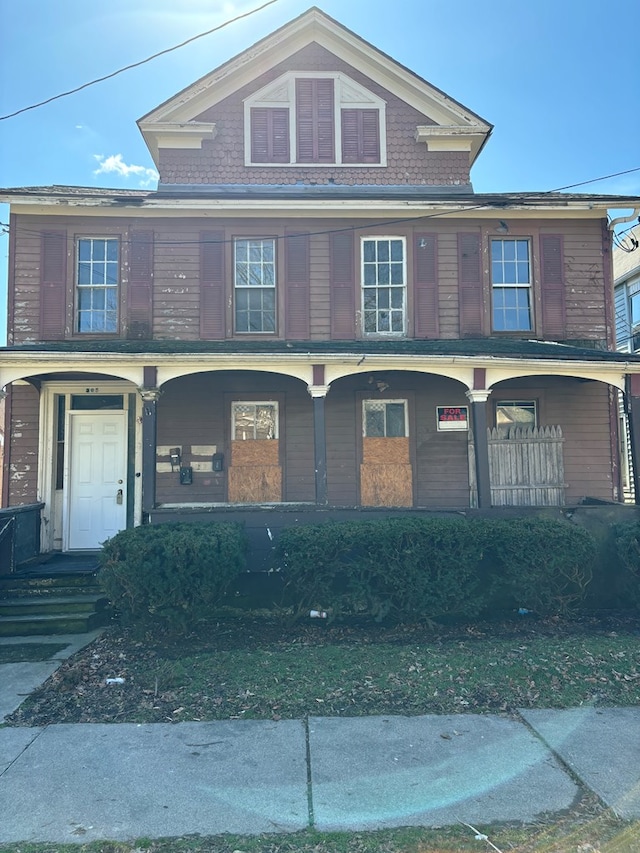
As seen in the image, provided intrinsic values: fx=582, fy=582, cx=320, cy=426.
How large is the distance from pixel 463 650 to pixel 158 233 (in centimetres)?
846

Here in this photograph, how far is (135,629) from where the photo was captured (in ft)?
20.8

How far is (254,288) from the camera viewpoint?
10.5 metres

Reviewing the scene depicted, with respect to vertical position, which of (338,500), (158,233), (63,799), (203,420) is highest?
(158,233)

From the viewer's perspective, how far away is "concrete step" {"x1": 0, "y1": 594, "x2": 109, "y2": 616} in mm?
7105

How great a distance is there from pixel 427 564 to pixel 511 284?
629 centimetres

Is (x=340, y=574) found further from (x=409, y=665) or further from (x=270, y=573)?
(x=409, y=665)

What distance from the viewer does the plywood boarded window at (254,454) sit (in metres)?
10.2

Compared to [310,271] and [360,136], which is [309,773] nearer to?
[310,271]

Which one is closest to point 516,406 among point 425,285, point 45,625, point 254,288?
point 425,285

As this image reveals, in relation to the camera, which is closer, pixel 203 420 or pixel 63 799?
pixel 63 799

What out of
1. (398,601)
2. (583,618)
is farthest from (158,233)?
(583,618)

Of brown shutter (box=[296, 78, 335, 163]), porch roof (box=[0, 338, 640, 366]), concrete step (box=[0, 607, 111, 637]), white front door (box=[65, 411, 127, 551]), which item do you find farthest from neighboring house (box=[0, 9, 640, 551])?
concrete step (box=[0, 607, 111, 637])

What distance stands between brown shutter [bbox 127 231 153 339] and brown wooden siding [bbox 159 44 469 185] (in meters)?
1.82

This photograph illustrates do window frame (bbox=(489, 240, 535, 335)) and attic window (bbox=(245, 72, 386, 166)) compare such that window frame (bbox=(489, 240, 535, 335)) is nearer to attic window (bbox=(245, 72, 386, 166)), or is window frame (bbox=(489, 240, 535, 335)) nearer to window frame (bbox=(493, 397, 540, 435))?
window frame (bbox=(493, 397, 540, 435))
